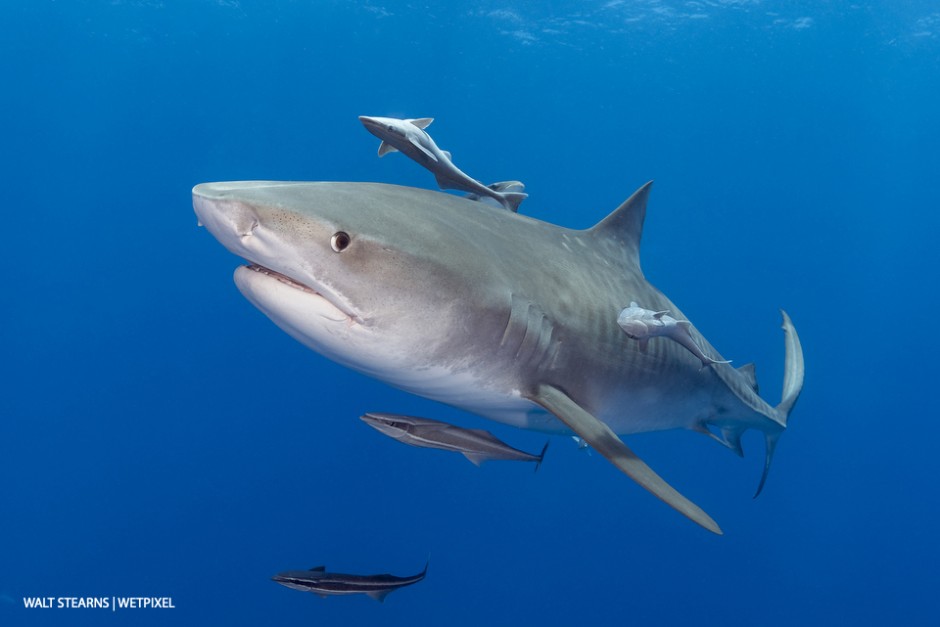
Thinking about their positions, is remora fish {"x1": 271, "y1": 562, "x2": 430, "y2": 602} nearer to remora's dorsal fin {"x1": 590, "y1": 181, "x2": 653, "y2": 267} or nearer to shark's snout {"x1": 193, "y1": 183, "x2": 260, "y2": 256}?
remora's dorsal fin {"x1": 590, "y1": 181, "x2": 653, "y2": 267}

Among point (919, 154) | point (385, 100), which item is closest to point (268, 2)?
point (385, 100)

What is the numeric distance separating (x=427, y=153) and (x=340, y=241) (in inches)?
81.5

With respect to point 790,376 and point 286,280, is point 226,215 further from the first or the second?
point 790,376

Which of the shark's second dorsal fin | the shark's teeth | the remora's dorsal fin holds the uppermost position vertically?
the remora's dorsal fin

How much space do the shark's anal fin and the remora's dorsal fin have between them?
63.5 inches

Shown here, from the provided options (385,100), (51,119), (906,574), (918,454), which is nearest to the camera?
(906,574)

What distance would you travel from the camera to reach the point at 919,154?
3059 cm

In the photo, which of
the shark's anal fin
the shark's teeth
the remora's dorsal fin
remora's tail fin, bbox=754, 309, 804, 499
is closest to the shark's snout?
the shark's teeth

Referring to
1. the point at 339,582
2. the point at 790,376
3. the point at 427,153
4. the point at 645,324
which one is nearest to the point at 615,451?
the point at 645,324

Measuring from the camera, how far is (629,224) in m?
4.30

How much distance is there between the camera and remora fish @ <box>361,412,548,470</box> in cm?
365

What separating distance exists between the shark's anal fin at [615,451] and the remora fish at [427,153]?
173cm

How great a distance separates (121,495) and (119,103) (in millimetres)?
17210

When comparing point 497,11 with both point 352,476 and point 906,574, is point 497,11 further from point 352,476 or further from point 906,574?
point 906,574
